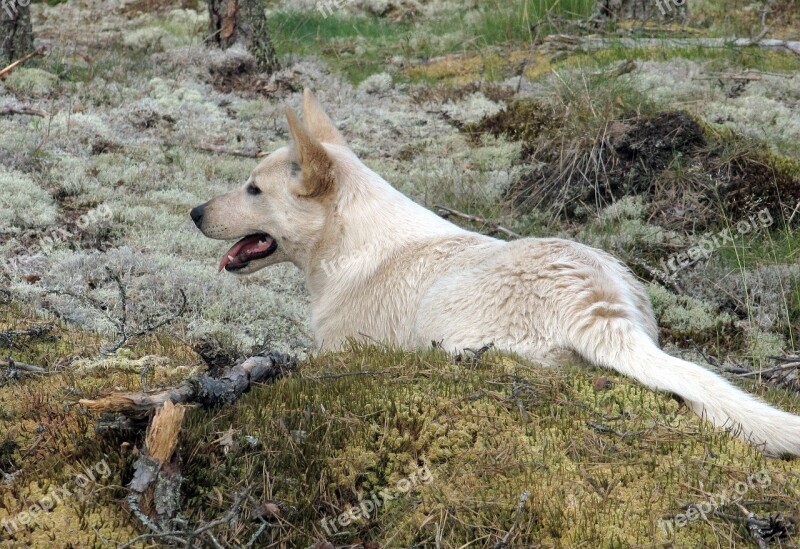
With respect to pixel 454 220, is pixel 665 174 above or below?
above

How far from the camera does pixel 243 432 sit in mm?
3031

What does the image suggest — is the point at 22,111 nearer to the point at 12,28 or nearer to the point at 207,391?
the point at 12,28

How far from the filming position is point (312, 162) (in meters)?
4.99

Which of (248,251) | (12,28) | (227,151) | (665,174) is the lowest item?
(227,151)

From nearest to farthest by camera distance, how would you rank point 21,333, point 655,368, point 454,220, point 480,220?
point 655,368 < point 21,333 < point 480,220 < point 454,220

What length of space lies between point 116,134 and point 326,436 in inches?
304

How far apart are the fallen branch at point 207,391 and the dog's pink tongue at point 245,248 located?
1941mm

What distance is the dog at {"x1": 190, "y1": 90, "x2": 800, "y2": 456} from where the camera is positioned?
348 centimetres

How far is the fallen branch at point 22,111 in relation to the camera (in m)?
9.50

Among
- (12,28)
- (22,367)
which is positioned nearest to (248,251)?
(22,367)

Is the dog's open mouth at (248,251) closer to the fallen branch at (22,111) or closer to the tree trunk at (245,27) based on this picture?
the fallen branch at (22,111)

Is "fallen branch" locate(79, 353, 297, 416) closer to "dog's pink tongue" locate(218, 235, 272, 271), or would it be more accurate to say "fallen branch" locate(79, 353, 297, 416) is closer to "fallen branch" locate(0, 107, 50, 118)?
"dog's pink tongue" locate(218, 235, 272, 271)

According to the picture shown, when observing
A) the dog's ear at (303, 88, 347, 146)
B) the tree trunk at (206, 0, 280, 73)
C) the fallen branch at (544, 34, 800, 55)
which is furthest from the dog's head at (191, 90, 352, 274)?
the tree trunk at (206, 0, 280, 73)

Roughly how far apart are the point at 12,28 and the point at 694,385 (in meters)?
9.82
